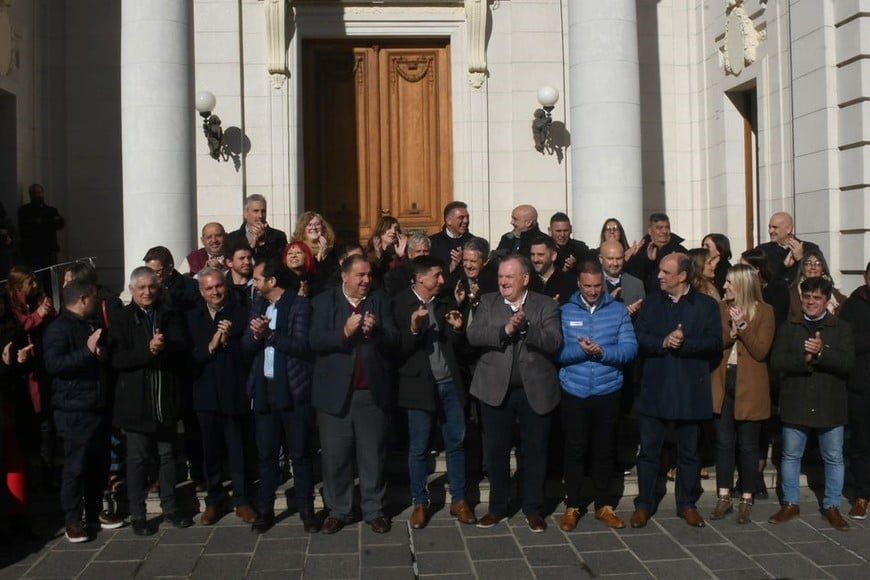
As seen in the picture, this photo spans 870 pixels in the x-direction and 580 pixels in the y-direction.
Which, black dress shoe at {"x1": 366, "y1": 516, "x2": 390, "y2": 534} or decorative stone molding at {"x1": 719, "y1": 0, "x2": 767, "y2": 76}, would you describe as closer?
black dress shoe at {"x1": 366, "y1": 516, "x2": 390, "y2": 534}

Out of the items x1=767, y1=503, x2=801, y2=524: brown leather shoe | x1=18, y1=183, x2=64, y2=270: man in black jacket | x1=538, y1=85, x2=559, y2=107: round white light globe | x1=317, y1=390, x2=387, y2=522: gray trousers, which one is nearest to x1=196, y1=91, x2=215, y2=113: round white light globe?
x1=18, y1=183, x2=64, y2=270: man in black jacket

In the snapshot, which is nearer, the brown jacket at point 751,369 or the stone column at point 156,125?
the brown jacket at point 751,369

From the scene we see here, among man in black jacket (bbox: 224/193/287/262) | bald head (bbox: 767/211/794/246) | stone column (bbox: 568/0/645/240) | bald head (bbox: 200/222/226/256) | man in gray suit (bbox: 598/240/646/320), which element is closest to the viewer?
man in gray suit (bbox: 598/240/646/320)

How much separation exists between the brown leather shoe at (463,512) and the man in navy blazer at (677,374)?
118 cm

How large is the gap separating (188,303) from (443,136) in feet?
18.8

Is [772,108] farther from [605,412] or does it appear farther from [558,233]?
[605,412]

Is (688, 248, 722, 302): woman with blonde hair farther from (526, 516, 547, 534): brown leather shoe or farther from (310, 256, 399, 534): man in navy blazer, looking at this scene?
(310, 256, 399, 534): man in navy blazer

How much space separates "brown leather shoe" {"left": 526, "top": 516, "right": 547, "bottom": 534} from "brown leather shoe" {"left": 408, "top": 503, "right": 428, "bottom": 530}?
0.76 meters

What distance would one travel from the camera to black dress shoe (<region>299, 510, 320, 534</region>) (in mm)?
6590

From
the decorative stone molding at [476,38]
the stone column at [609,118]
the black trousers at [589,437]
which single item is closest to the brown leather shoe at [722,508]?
the black trousers at [589,437]

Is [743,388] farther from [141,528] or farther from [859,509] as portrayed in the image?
[141,528]

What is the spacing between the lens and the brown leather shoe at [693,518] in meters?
6.59

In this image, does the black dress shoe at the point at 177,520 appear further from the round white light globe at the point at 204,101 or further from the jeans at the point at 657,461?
the round white light globe at the point at 204,101

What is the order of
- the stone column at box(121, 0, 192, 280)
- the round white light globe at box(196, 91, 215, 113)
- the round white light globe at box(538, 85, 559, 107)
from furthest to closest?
the round white light globe at box(538, 85, 559, 107) → the round white light globe at box(196, 91, 215, 113) → the stone column at box(121, 0, 192, 280)
